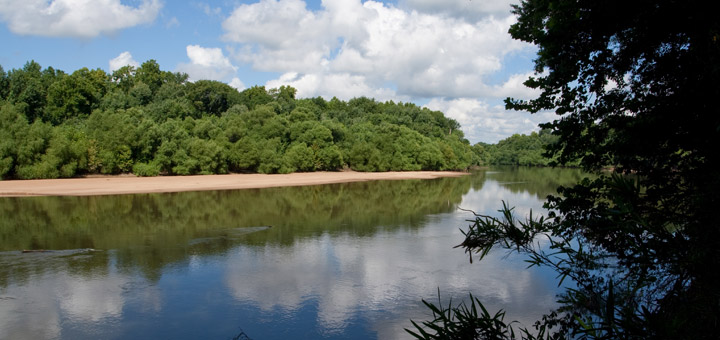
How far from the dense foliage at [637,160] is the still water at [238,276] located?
15.6ft

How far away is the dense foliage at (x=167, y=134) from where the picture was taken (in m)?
46.8

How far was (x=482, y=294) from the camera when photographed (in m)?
12.1

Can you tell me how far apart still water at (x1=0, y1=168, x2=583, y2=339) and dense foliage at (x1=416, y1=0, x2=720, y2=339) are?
4.76 metres

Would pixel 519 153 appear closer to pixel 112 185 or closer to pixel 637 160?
pixel 112 185

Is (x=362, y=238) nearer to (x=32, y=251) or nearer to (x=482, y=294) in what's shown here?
(x=482, y=294)

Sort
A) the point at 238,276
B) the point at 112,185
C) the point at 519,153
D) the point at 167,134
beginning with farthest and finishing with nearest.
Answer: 1. the point at 519,153
2. the point at 167,134
3. the point at 112,185
4. the point at 238,276

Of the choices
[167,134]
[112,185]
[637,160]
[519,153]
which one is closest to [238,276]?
[637,160]

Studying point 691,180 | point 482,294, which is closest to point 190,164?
point 482,294

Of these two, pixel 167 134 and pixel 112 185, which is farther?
pixel 167 134

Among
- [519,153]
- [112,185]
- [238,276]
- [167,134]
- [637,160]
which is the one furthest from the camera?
[519,153]

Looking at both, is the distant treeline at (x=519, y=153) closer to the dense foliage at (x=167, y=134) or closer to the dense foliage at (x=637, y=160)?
the dense foliage at (x=167, y=134)

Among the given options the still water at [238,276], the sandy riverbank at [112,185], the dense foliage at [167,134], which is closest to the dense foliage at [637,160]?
the still water at [238,276]

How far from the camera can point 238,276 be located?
536 inches

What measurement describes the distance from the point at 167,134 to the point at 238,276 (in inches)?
1845
